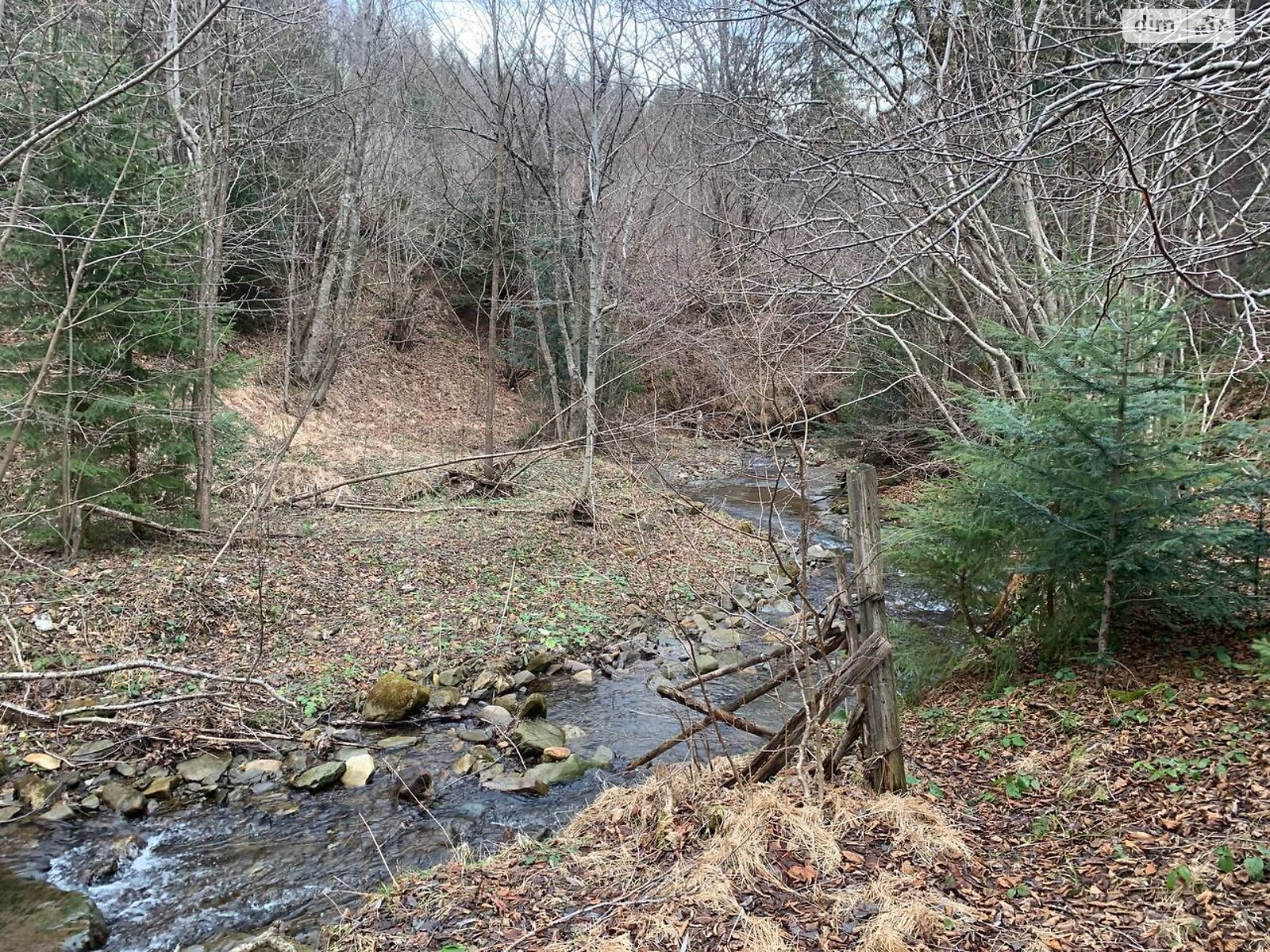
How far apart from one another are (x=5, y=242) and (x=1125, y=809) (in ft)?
23.7

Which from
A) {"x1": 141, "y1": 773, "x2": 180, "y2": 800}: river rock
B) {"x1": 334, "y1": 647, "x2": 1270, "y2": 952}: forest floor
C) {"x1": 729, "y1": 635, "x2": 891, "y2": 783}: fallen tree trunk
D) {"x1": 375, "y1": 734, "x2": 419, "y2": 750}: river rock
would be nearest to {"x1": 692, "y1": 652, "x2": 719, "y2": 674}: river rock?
{"x1": 375, "y1": 734, "x2": 419, "y2": 750}: river rock

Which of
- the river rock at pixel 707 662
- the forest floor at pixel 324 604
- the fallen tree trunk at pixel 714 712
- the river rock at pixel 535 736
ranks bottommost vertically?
the river rock at pixel 707 662

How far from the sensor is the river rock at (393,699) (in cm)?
676

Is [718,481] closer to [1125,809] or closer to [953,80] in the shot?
[953,80]

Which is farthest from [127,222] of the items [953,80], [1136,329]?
[1136,329]

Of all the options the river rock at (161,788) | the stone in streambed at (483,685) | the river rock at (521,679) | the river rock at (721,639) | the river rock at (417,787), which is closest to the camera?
the river rock at (161,788)

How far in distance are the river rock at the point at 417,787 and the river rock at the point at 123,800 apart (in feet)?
5.82

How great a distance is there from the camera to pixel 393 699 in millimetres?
6844

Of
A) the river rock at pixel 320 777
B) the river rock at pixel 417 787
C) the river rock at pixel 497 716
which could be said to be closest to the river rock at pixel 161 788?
the river rock at pixel 320 777

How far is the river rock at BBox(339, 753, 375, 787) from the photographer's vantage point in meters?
5.87

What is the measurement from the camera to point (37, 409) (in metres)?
6.87

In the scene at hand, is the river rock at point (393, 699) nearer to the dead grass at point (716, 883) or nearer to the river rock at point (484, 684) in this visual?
the river rock at point (484, 684)

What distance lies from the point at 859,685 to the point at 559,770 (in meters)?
3.21

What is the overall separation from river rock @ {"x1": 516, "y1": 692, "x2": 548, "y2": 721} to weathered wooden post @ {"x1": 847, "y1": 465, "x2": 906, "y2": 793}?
3.86m
